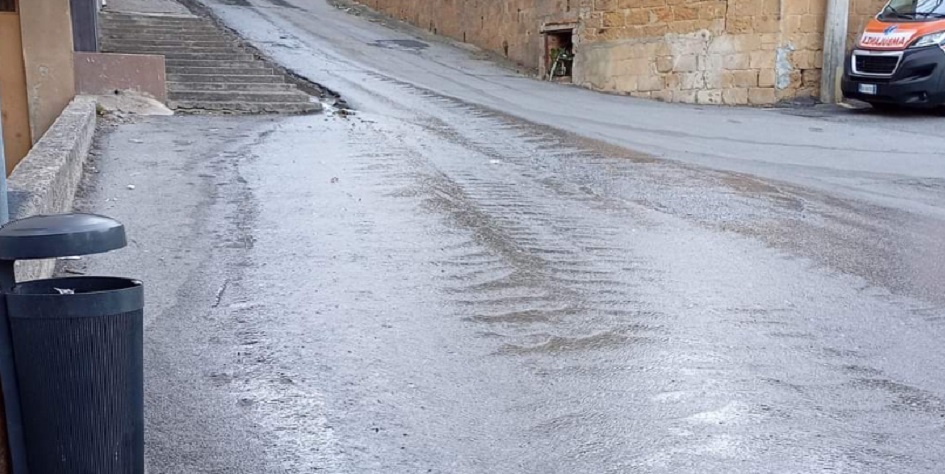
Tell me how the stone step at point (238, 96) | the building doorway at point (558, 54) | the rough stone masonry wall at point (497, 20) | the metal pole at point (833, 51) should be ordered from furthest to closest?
1. the rough stone masonry wall at point (497, 20)
2. the building doorway at point (558, 54)
3. the metal pole at point (833, 51)
4. the stone step at point (238, 96)

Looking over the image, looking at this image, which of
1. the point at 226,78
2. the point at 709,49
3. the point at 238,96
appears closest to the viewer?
the point at 238,96

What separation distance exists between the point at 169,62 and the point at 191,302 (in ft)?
38.0

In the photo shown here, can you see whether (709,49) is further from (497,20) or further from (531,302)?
(531,302)

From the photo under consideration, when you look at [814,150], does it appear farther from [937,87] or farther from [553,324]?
[553,324]

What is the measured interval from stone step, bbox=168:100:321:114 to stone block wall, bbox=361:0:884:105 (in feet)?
24.5

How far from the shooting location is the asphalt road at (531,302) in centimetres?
377

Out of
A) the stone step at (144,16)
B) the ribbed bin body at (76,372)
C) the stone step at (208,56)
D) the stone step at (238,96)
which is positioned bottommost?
the ribbed bin body at (76,372)

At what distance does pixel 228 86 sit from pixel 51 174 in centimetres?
893

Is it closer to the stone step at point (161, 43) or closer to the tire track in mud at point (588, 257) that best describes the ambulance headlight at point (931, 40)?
the tire track in mud at point (588, 257)

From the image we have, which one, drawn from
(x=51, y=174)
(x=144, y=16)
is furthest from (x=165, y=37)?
(x=51, y=174)

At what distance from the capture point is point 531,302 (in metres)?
5.46

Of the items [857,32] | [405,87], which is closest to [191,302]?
[405,87]

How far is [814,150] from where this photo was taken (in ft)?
36.2

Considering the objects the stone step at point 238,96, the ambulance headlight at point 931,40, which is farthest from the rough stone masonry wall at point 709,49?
the stone step at point 238,96
